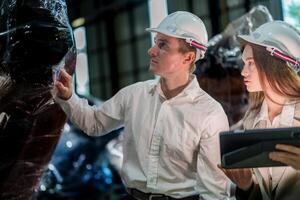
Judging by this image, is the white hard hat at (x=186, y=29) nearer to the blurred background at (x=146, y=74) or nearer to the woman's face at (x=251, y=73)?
the woman's face at (x=251, y=73)

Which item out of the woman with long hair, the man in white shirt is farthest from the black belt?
the woman with long hair

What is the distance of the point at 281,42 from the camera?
1.71 m

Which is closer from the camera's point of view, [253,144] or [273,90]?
[253,144]

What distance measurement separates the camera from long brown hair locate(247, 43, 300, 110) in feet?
5.61

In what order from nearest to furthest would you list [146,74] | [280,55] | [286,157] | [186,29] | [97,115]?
[286,157] → [280,55] → [186,29] → [97,115] → [146,74]

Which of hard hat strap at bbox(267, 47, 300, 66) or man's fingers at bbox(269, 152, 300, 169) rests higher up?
hard hat strap at bbox(267, 47, 300, 66)

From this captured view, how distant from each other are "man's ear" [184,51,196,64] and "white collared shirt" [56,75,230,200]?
75 millimetres

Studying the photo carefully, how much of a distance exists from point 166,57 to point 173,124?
236 mm

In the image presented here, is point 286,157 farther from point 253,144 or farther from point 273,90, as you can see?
point 273,90

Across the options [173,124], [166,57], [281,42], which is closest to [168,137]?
[173,124]

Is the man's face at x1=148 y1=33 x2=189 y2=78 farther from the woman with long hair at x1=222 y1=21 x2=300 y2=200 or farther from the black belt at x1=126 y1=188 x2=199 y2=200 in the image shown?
the black belt at x1=126 y1=188 x2=199 y2=200

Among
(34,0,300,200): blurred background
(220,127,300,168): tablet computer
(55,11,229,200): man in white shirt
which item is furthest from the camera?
(34,0,300,200): blurred background

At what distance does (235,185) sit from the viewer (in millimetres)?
1778

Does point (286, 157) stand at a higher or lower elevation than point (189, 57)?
lower
